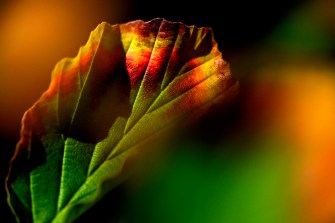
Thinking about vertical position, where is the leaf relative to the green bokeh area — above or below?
above

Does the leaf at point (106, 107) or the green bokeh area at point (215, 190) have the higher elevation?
the leaf at point (106, 107)

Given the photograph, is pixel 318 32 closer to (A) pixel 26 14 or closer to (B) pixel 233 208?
(B) pixel 233 208

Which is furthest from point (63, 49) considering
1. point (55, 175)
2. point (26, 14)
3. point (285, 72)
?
point (285, 72)

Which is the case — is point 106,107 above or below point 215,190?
above
